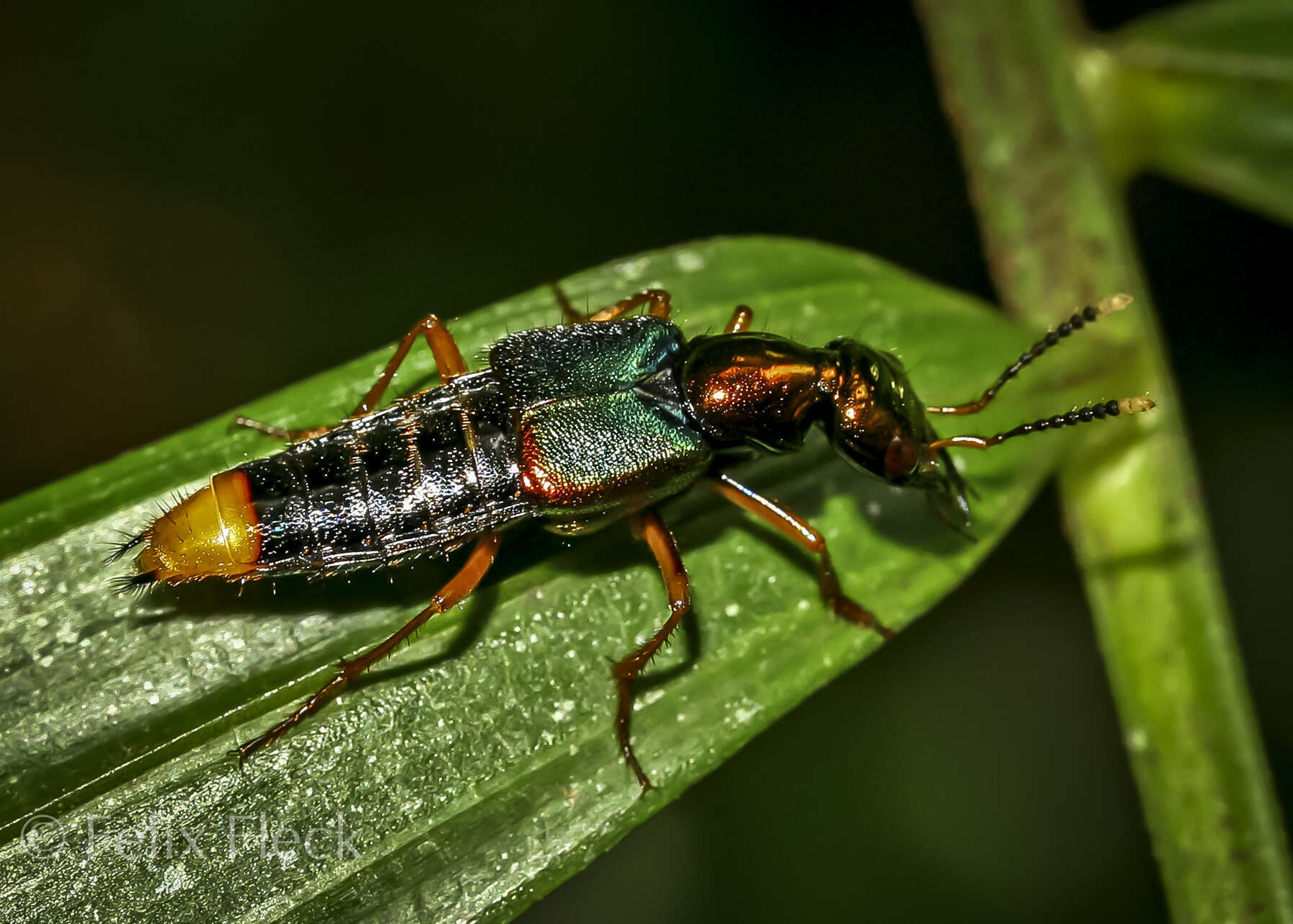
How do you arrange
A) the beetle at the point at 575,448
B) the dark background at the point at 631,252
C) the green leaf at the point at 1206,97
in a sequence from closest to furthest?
the beetle at the point at 575,448 → the green leaf at the point at 1206,97 → the dark background at the point at 631,252

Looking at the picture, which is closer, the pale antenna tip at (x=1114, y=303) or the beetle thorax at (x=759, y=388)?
the pale antenna tip at (x=1114, y=303)

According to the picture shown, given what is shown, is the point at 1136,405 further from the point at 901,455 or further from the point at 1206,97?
the point at 1206,97

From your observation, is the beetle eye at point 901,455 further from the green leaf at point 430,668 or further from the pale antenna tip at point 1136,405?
the pale antenna tip at point 1136,405

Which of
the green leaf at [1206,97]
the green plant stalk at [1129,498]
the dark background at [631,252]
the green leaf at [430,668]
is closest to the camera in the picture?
the green leaf at [430,668]

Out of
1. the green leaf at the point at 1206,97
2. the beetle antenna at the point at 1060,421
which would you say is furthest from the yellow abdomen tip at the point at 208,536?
the green leaf at the point at 1206,97

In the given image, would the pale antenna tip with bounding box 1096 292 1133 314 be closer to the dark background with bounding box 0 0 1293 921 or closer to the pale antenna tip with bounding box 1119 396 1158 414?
the pale antenna tip with bounding box 1119 396 1158 414

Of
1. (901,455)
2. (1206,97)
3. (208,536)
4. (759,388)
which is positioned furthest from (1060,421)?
(208,536)

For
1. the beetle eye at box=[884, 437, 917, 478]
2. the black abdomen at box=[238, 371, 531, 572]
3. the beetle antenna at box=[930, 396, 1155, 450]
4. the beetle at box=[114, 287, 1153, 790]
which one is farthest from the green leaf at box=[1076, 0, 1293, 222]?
the black abdomen at box=[238, 371, 531, 572]

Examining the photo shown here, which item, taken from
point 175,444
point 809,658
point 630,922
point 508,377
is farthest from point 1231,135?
point 630,922
